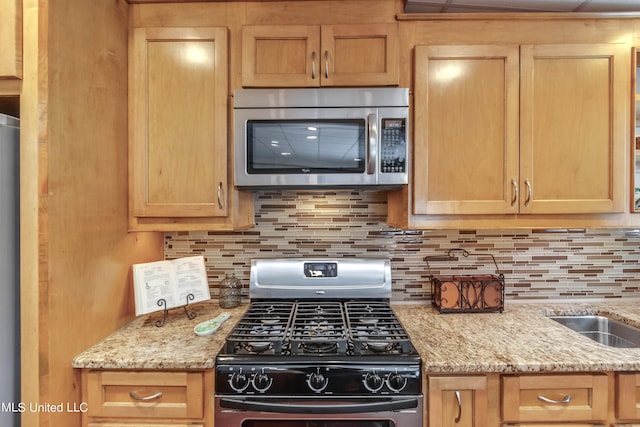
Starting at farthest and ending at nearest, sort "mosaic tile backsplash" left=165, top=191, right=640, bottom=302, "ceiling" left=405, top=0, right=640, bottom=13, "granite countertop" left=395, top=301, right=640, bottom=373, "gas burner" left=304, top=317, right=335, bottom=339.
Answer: "mosaic tile backsplash" left=165, top=191, right=640, bottom=302, "ceiling" left=405, top=0, right=640, bottom=13, "gas burner" left=304, top=317, right=335, bottom=339, "granite countertop" left=395, top=301, right=640, bottom=373

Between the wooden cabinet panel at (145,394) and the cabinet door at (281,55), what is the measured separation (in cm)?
121

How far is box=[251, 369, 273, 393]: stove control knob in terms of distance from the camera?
3.96 ft

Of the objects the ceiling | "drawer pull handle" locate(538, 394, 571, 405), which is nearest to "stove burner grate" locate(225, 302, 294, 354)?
"drawer pull handle" locate(538, 394, 571, 405)

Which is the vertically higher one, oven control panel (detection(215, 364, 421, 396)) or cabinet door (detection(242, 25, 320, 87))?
cabinet door (detection(242, 25, 320, 87))

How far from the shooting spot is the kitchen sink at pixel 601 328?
1.67 m

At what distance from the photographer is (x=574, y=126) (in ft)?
4.88

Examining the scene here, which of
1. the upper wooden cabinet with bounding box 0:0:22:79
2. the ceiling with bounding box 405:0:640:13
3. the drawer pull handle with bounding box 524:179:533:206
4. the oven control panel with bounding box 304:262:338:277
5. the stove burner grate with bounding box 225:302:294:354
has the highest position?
the ceiling with bounding box 405:0:640:13

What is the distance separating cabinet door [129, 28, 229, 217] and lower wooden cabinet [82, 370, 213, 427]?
2.13 feet

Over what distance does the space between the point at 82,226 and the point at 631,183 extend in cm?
226

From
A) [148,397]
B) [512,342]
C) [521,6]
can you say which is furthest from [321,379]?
[521,6]

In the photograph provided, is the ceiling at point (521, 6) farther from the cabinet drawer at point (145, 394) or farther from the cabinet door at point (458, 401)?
the cabinet drawer at point (145, 394)

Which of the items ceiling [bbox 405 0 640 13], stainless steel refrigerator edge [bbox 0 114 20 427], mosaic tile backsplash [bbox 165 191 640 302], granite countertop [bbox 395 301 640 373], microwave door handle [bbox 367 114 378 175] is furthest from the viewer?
mosaic tile backsplash [bbox 165 191 640 302]

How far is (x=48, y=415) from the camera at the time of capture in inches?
44.3

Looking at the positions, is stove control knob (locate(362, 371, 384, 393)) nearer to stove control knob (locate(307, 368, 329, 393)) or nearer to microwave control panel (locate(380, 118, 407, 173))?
stove control knob (locate(307, 368, 329, 393))
